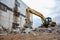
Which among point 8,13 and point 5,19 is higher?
point 8,13

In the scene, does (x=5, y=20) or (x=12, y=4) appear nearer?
(x=5, y=20)

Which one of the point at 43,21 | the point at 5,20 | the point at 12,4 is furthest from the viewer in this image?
the point at 12,4

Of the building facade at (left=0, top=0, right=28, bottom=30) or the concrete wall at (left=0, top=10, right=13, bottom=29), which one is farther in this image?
the building facade at (left=0, top=0, right=28, bottom=30)

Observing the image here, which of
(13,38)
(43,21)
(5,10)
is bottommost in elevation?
(13,38)

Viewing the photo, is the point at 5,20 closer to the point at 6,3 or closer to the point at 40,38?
the point at 6,3

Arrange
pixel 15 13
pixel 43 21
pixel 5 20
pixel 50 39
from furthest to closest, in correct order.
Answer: pixel 15 13, pixel 5 20, pixel 43 21, pixel 50 39

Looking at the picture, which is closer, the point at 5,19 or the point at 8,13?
the point at 5,19

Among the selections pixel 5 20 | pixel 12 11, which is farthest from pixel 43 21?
pixel 12 11

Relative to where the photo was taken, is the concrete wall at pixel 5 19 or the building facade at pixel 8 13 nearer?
the concrete wall at pixel 5 19

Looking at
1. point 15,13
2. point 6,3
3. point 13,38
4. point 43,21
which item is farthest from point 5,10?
point 13,38

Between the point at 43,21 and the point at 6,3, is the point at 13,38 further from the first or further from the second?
the point at 6,3

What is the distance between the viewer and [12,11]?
35.9 metres

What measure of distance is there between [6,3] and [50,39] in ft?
70.3

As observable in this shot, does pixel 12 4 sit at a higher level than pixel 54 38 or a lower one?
higher
